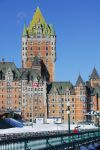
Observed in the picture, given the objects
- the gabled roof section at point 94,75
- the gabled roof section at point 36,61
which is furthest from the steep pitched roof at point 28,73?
the gabled roof section at point 94,75

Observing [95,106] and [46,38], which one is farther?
[46,38]

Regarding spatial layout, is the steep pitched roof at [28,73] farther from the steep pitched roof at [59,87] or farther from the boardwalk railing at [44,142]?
the boardwalk railing at [44,142]

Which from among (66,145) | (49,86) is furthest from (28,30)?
(66,145)

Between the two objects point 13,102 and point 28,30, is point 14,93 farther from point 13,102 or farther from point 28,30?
point 28,30

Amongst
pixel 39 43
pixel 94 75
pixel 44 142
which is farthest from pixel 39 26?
pixel 44 142

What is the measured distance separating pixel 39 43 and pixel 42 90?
1076 inches

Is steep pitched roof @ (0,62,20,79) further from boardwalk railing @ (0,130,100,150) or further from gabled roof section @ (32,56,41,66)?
boardwalk railing @ (0,130,100,150)

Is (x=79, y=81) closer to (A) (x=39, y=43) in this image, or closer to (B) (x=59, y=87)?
(B) (x=59, y=87)

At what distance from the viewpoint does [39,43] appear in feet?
591

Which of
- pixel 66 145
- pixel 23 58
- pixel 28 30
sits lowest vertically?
pixel 66 145

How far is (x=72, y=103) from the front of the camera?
16225 centimetres

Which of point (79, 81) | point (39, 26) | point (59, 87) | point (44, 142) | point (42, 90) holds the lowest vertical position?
point (44, 142)

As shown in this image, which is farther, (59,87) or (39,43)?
(39,43)

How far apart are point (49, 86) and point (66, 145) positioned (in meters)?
136
